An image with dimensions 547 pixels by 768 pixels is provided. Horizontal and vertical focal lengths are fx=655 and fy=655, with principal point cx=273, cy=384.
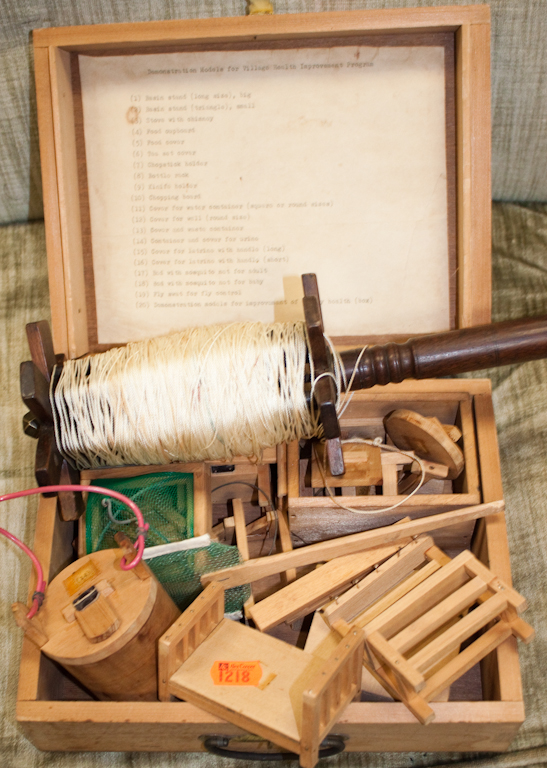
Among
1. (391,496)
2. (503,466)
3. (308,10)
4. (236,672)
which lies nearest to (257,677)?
(236,672)

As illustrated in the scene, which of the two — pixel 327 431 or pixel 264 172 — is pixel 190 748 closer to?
pixel 327 431

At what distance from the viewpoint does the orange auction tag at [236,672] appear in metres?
0.92

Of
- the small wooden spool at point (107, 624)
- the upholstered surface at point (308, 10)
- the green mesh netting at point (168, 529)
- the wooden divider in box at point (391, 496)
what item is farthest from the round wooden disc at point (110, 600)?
the upholstered surface at point (308, 10)

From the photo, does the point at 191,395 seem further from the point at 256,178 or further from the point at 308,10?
the point at 308,10

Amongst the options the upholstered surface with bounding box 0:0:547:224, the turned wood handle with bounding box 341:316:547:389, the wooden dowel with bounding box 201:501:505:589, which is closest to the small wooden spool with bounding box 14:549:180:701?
the wooden dowel with bounding box 201:501:505:589

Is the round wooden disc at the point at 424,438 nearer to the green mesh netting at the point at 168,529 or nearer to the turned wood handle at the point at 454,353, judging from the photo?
the turned wood handle at the point at 454,353

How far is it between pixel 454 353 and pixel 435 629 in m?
0.42

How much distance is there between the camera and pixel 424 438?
1105mm

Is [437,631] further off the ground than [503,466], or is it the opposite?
[503,466]

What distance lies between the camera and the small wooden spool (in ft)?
2.83

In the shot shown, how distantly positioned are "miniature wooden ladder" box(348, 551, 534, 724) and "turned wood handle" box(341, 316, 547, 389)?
30 centimetres

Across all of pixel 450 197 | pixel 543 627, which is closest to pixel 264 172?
pixel 450 197

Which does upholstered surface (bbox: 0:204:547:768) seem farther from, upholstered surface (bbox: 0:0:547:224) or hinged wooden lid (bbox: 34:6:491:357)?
hinged wooden lid (bbox: 34:6:491:357)

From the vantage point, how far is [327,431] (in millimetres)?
901
